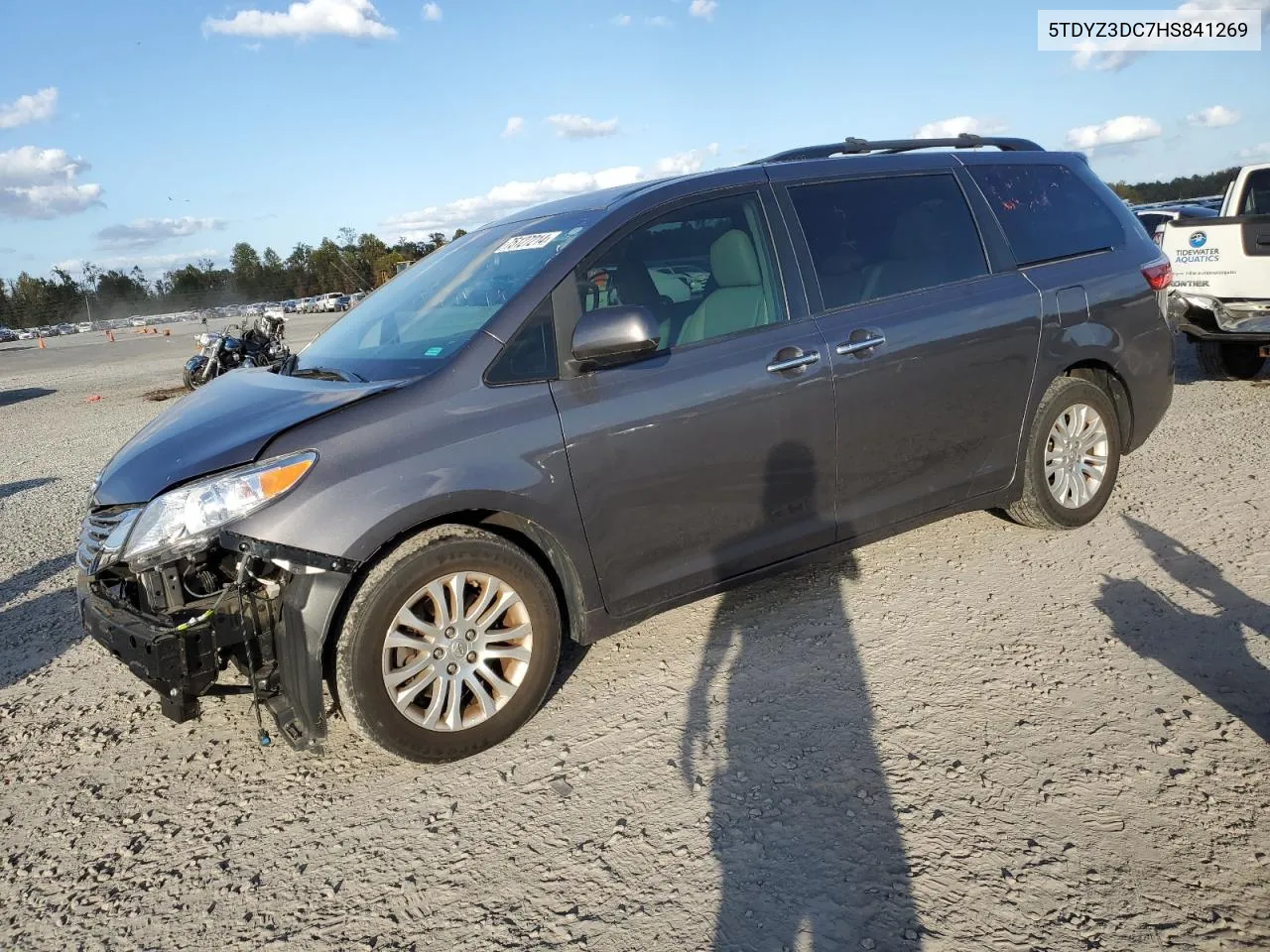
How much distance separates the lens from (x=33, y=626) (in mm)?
4695

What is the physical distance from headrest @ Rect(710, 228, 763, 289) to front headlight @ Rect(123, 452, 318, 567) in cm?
179

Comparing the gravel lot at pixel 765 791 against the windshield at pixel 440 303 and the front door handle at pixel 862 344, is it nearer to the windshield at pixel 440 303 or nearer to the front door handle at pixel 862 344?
the front door handle at pixel 862 344

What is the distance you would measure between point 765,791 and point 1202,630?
2100 mm

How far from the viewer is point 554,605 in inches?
130

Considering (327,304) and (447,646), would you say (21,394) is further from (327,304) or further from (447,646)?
(327,304)

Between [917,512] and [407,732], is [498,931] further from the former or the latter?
[917,512]

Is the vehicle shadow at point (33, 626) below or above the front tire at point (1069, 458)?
below

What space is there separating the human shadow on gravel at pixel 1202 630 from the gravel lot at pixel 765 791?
0.05 feet

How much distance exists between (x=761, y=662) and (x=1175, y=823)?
1526mm

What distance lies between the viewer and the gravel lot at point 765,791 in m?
2.34

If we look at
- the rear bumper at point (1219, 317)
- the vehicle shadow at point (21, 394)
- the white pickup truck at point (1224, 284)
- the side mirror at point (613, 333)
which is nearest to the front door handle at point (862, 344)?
the side mirror at point (613, 333)

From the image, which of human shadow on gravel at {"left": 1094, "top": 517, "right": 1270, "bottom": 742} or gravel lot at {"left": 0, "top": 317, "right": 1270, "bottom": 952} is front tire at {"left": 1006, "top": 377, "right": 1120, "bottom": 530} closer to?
gravel lot at {"left": 0, "top": 317, "right": 1270, "bottom": 952}

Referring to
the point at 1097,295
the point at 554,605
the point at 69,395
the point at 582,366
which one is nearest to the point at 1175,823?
the point at 554,605

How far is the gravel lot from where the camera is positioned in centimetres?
234
